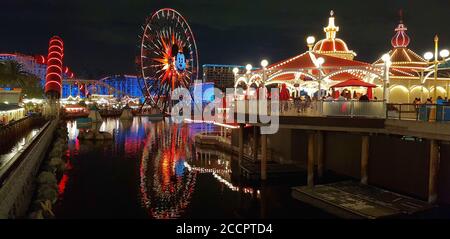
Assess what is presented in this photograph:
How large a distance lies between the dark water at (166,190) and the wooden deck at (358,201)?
1.80 ft

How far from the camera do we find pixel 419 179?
58.4ft

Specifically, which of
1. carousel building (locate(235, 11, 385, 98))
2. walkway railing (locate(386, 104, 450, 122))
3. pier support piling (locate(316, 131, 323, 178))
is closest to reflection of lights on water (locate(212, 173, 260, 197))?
pier support piling (locate(316, 131, 323, 178))

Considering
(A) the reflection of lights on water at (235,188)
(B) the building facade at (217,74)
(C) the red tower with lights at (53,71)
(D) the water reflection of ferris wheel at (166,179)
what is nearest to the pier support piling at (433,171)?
(A) the reflection of lights on water at (235,188)

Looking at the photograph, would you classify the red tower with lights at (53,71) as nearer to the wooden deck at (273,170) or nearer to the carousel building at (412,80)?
the wooden deck at (273,170)

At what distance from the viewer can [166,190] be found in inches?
902

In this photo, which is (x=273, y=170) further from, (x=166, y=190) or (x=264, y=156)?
(x=166, y=190)

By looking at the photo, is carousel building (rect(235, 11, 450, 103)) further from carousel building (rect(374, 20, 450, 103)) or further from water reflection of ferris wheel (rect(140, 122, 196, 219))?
water reflection of ferris wheel (rect(140, 122, 196, 219))

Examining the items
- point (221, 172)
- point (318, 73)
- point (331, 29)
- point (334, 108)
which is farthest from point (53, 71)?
point (334, 108)

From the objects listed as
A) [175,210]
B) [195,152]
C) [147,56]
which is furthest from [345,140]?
[147,56]

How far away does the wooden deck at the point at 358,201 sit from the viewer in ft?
52.1

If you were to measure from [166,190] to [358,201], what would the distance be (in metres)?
10.4

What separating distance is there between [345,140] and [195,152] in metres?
17.2
